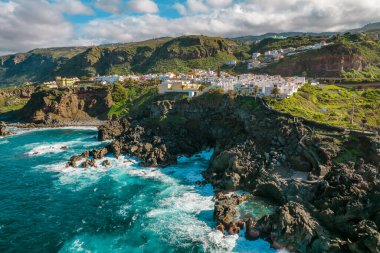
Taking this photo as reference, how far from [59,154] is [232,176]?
44788 mm

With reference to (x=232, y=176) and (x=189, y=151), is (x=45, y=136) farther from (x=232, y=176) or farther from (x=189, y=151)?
(x=232, y=176)

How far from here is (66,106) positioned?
116m

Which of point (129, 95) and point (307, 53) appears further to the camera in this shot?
point (307, 53)

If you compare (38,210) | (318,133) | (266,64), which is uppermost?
(266,64)

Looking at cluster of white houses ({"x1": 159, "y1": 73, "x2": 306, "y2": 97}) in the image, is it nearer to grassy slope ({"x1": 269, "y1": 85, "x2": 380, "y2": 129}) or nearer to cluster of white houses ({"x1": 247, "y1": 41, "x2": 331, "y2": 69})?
grassy slope ({"x1": 269, "y1": 85, "x2": 380, "y2": 129})

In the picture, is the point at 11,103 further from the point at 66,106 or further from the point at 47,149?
the point at 47,149

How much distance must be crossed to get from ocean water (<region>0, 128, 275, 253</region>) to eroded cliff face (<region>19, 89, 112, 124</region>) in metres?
48.0

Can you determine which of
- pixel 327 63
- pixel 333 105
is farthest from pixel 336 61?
pixel 333 105

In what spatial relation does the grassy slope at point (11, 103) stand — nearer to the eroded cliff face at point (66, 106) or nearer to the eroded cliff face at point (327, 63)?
the eroded cliff face at point (66, 106)

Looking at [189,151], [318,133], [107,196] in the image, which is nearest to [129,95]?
[189,151]

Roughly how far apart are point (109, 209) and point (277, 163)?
1068 inches

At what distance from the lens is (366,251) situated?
27.7 metres

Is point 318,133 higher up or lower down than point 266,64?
lower down

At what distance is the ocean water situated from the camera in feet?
111
